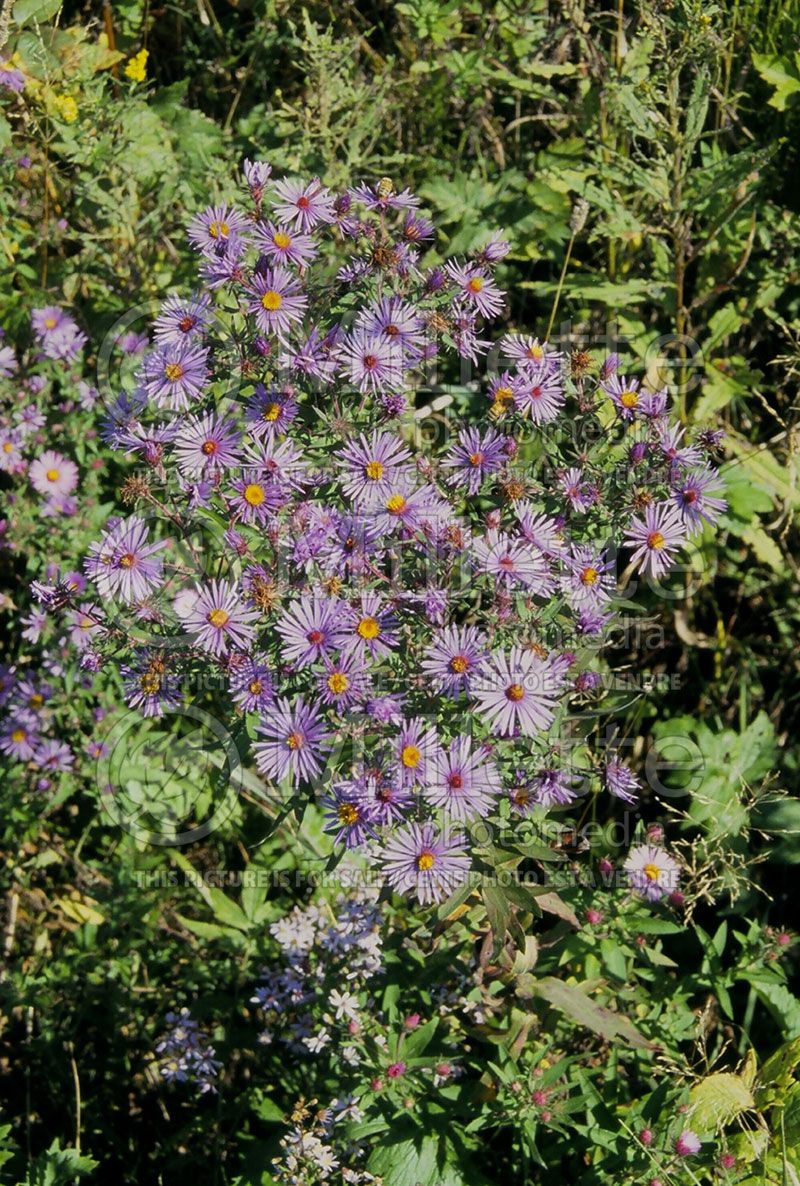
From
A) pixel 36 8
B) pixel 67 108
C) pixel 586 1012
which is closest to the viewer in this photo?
pixel 586 1012

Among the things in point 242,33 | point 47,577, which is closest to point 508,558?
point 47,577

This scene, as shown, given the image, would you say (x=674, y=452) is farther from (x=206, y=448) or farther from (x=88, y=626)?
(x=88, y=626)

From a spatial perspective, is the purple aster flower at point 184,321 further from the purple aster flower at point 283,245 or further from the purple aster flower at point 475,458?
the purple aster flower at point 475,458

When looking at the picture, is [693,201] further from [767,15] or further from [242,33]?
[242,33]

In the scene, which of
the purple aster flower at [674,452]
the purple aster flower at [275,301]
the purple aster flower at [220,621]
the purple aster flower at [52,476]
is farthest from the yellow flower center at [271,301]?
the purple aster flower at [52,476]

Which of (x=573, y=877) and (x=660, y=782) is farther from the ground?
(x=573, y=877)

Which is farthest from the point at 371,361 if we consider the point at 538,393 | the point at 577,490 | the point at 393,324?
the point at 577,490
